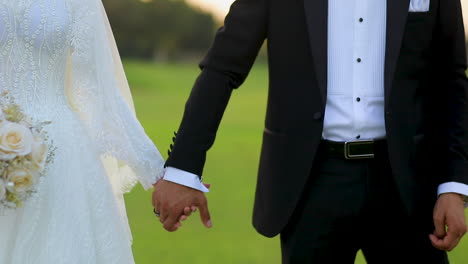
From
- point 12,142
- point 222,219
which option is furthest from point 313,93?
point 222,219

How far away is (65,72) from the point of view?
317cm

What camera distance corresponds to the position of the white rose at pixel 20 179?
267cm

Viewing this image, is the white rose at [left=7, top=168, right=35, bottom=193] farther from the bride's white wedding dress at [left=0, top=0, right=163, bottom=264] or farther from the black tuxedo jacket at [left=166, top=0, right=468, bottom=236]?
the black tuxedo jacket at [left=166, top=0, right=468, bottom=236]

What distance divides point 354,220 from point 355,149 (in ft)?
0.82

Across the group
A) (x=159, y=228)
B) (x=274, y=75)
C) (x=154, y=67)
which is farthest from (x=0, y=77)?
(x=154, y=67)

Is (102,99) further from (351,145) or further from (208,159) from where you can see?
(208,159)

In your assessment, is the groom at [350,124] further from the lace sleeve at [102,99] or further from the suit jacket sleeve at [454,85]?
the lace sleeve at [102,99]

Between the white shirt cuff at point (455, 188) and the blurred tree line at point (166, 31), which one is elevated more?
the blurred tree line at point (166, 31)

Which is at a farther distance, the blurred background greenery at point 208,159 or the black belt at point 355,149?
the blurred background greenery at point 208,159

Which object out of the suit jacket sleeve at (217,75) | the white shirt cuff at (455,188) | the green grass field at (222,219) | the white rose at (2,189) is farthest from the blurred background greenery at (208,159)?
the white shirt cuff at (455,188)

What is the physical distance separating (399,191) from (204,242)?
4.96 metres

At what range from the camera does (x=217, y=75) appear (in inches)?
114

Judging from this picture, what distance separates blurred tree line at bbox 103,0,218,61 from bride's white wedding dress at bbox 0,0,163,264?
51592 millimetres

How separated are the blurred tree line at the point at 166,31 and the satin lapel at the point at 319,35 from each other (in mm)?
52087
